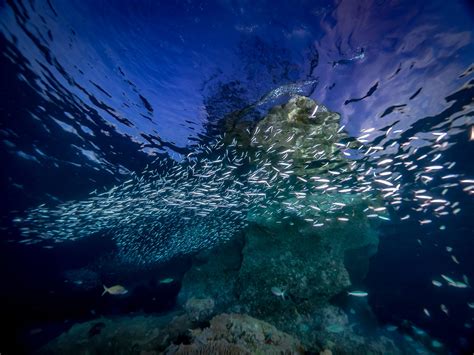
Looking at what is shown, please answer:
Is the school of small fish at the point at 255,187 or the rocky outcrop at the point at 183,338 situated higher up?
the school of small fish at the point at 255,187

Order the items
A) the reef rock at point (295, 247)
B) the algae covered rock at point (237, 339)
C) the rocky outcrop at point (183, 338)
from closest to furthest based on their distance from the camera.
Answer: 1. the algae covered rock at point (237, 339)
2. the rocky outcrop at point (183, 338)
3. the reef rock at point (295, 247)

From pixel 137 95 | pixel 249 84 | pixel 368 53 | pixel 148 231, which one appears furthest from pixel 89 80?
pixel 148 231

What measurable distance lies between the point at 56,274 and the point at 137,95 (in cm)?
2844

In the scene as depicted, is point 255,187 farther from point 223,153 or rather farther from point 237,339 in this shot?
point 237,339

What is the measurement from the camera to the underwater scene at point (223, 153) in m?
7.30

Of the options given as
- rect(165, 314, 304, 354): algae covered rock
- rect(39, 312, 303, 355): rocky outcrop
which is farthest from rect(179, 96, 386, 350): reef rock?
rect(39, 312, 303, 355): rocky outcrop

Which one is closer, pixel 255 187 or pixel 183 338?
pixel 183 338

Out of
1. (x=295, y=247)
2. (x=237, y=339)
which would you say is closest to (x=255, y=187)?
(x=295, y=247)

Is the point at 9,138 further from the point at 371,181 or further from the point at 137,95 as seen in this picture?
the point at 371,181

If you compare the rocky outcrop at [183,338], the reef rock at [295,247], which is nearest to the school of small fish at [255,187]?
the reef rock at [295,247]

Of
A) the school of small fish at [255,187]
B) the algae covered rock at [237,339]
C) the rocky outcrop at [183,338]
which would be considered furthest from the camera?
the school of small fish at [255,187]

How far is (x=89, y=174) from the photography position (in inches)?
626

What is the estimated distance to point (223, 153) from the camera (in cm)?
1298

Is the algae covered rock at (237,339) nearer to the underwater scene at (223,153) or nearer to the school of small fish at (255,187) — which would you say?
the underwater scene at (223,153)
